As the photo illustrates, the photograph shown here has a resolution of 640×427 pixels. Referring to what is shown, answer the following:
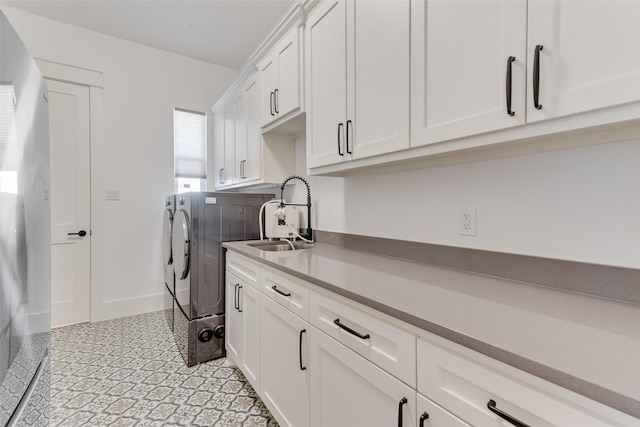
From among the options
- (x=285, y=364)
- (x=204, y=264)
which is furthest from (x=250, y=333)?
(x=204, y=264)

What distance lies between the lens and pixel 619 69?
2.17 ft

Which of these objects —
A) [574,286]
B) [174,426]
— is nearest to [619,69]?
[574,286]

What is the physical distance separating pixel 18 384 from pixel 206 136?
3.25 meters

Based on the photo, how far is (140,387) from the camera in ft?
6.21

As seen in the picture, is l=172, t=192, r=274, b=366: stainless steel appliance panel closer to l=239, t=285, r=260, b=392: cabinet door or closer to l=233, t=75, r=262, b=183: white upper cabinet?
l=233, t=75, r=262, b=183: white upper cabinet

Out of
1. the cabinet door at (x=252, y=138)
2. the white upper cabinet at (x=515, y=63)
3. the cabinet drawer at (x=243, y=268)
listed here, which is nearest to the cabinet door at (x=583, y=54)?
the white upper cabinet at (x=515, y=63)

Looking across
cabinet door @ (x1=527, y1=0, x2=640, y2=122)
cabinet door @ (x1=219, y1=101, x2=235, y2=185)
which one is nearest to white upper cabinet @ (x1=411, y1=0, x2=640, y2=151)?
cabinet door @ (x1=527, y1=0, x2=640, y2=122)

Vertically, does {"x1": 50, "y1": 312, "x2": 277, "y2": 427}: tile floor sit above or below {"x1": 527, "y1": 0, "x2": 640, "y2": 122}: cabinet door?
below

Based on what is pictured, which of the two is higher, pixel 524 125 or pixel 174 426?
pixel 524 125

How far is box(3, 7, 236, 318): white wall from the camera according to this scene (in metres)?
2.98

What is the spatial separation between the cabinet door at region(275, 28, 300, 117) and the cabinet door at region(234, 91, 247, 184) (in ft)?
2.34

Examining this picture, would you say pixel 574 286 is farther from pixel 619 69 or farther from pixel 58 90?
pixel 58 90

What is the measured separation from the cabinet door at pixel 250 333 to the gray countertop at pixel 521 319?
581 millimetres

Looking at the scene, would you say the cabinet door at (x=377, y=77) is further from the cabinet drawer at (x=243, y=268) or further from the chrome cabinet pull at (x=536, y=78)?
the cabinet drawer at (x=243, y=268)
